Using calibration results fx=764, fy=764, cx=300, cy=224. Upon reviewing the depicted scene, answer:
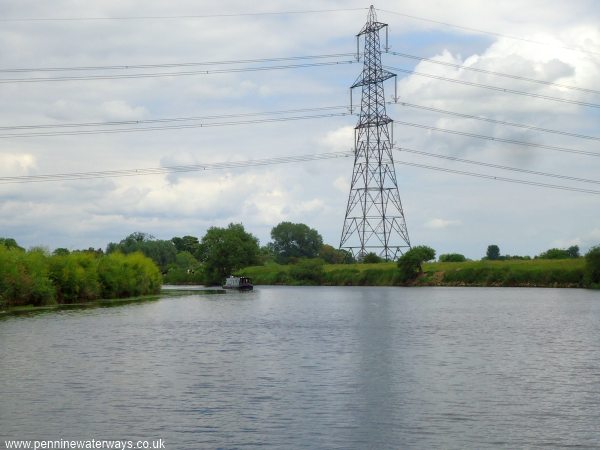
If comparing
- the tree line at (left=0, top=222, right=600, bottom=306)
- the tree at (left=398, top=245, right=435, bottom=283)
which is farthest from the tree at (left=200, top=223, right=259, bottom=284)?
the tree at (left=398, top=245, right=435, bottom=283)

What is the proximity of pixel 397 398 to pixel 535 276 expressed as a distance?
100 meters

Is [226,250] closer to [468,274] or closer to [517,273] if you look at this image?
[468,274]

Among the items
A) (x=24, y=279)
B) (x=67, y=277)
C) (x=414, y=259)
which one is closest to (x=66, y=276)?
(x=67, y=277)

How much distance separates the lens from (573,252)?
165 metres

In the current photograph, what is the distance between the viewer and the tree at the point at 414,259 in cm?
13025

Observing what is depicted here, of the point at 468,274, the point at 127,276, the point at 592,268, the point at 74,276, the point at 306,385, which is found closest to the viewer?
the point at 306,385

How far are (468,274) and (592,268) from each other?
24573mm

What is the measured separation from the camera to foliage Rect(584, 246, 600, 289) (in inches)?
4252

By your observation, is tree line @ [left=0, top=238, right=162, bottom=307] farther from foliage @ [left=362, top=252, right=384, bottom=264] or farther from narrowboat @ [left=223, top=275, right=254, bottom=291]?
foliage @ [left=362, top=252, right=384, bottom=264]

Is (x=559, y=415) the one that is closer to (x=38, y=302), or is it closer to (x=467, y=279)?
(x=38, y=302)

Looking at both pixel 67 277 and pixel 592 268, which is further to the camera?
pixel 592 268

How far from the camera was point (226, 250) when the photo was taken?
159 meters

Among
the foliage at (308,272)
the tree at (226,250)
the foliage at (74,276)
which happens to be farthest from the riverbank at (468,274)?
the foliage at (74,276)

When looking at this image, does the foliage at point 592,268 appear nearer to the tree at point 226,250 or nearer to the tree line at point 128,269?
the tree line at point 128,269
